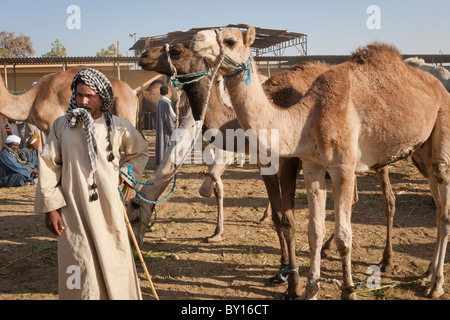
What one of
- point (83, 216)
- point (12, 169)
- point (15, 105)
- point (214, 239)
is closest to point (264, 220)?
point (214, 239)

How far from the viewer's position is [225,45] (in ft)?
11.3

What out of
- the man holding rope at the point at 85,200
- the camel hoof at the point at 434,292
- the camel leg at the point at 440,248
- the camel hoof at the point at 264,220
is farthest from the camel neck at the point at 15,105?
the camel hoof at the point at 434,292

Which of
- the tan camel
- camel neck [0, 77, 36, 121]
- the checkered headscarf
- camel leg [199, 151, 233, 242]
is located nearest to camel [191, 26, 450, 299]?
the checkered headscarf

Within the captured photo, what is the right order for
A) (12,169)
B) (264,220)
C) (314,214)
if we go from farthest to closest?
(12,169) → (264,220) → (314,214)

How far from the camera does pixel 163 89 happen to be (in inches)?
389

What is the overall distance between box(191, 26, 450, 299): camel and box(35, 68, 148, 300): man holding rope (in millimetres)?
1065

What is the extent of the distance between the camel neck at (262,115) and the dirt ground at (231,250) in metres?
1.78

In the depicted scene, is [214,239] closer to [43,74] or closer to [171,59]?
[171,59]

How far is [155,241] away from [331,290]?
111 inches

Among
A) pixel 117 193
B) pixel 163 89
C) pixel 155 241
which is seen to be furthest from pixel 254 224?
pixel 163 89

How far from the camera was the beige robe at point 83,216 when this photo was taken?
9.43 feet

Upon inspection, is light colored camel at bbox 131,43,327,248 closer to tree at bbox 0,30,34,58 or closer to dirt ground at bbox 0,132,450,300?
dirt ground at bbox 0,132,450,300

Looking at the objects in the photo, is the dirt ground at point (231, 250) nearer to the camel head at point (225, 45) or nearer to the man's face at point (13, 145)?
the man's face at point (13, 145)

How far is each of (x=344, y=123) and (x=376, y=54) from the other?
1.06m
